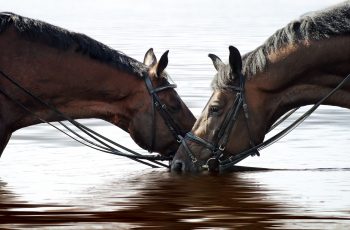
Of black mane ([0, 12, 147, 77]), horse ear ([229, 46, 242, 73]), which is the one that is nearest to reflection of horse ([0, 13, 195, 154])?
black mane ([0, 12, 147, 77])

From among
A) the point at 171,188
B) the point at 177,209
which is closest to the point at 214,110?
the point at 171,188

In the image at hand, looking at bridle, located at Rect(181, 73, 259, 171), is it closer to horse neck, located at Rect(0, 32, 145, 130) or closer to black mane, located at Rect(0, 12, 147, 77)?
horse neck, located at Rect(0, 32, 145, 130)

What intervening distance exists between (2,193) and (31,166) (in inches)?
79.8

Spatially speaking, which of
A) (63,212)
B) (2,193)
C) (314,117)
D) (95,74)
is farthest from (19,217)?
(314,117)

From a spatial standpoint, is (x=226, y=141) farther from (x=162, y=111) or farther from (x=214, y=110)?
(x=162, y=111)

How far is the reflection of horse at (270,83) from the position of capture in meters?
13.9

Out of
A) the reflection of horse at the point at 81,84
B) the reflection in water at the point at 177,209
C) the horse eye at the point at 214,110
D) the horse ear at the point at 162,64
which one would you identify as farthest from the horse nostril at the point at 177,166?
the horse ear at the point at 162,64

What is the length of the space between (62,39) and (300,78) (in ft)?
8.68

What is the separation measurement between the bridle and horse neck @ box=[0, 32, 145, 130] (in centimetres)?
96

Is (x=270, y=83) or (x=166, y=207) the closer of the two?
(x=166, y=207)

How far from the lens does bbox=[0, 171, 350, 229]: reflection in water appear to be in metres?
12.4

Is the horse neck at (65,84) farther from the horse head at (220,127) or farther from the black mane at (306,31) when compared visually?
the black mane at (306,31)

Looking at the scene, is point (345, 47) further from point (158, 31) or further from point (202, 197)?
point (158, 31)

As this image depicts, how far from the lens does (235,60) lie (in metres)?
14.2
